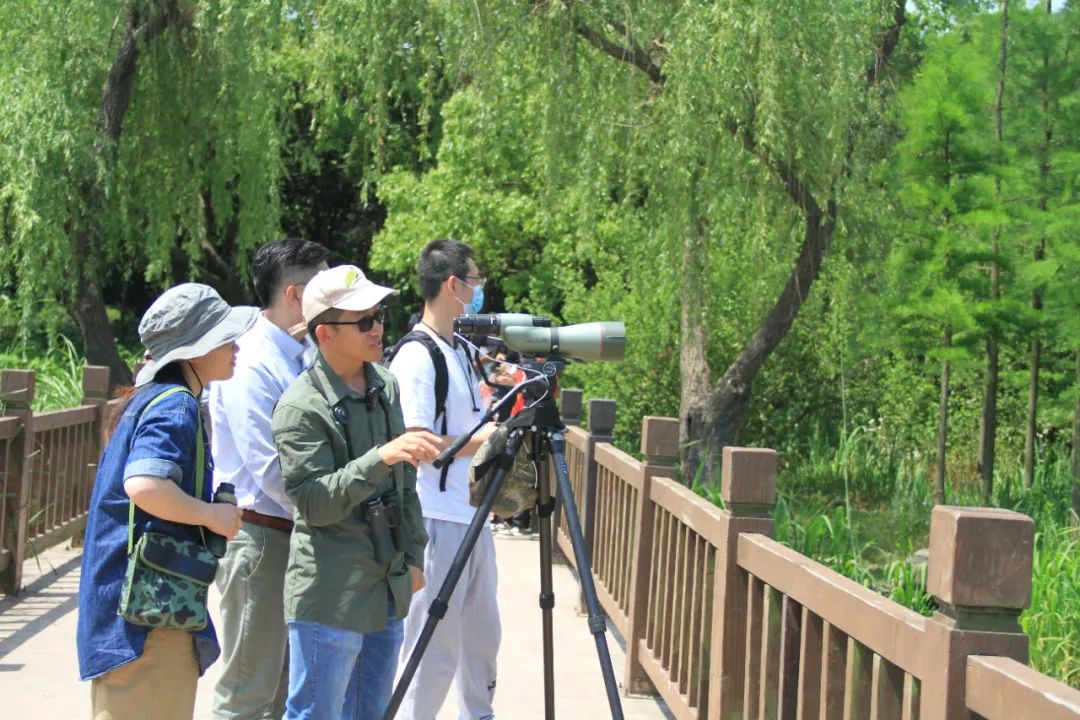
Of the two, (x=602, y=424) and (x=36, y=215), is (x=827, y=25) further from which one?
(x=36, y=215)

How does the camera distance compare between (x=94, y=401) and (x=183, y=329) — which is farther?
(x=94, y=401)

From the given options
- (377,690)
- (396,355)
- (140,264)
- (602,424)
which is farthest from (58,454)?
(140,264)

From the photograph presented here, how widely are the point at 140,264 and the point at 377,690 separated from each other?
19.2 m

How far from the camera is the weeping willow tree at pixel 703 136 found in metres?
9.66

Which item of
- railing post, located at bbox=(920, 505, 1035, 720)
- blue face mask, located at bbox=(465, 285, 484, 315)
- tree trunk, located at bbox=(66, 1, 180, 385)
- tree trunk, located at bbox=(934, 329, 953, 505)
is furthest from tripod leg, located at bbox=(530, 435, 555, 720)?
tree trunk, located at bbox=(66, 1, 180, 385)

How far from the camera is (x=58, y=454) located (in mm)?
8188

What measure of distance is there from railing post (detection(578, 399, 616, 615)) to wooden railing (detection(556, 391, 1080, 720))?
0.40 meters

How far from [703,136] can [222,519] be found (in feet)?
24.1

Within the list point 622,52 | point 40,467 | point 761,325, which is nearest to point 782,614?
point 40,467

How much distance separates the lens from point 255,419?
3.80 metres

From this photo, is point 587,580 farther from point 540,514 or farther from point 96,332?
point 96,332

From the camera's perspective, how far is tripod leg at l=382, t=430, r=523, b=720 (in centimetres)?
393

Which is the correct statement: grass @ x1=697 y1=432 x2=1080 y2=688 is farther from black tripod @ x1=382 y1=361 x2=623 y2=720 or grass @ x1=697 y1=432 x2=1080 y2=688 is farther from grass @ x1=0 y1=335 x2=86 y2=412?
grass @ x1=0 y1=335 x2=86 y2=412

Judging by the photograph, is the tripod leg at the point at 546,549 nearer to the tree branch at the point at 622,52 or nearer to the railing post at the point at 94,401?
the railing post at the point at 94,401
